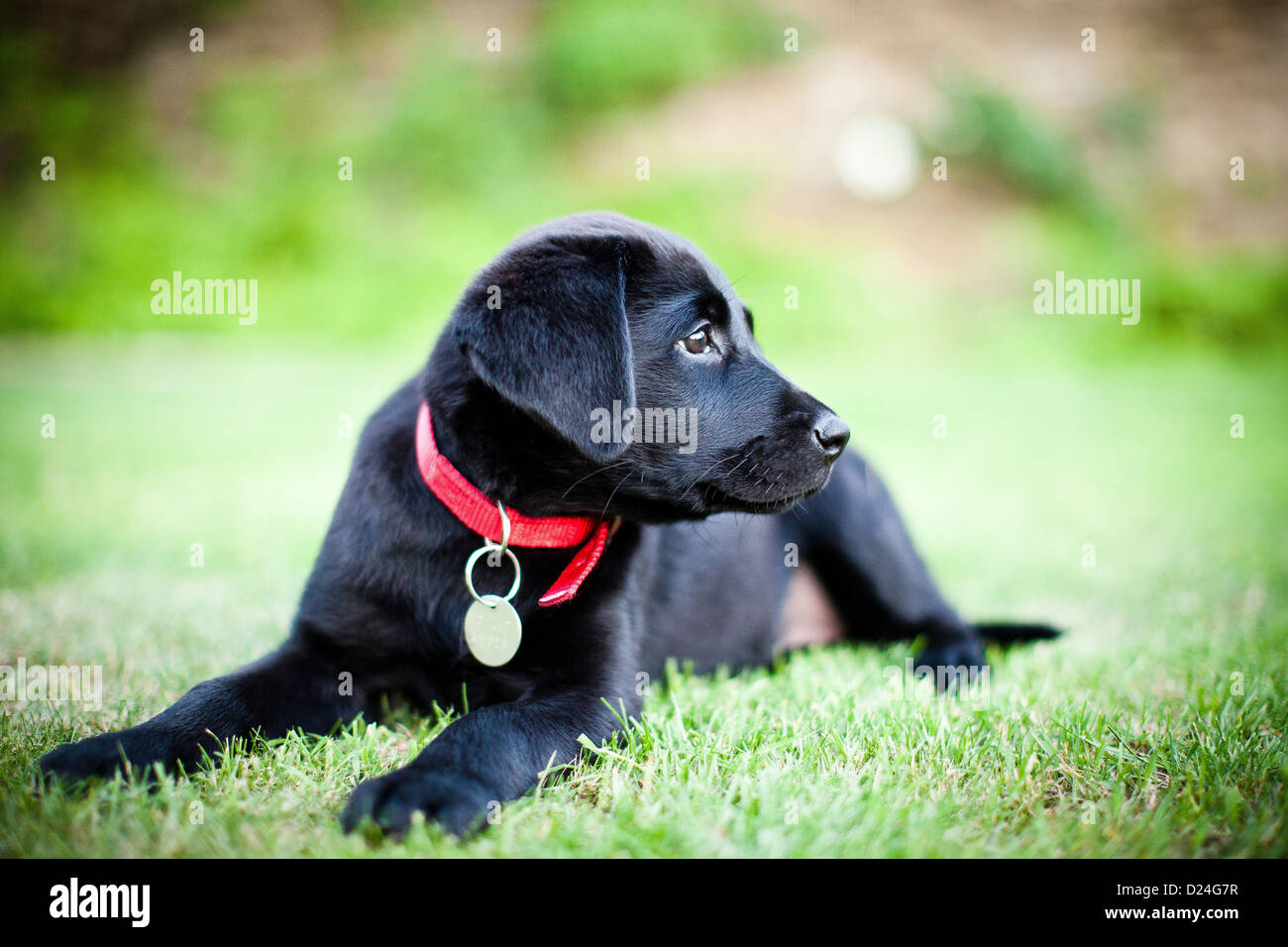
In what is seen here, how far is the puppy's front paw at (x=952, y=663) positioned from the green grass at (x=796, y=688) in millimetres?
99

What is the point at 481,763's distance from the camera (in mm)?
1494

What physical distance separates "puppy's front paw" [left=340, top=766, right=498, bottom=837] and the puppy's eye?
1.08 m

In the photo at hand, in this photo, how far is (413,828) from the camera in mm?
1353

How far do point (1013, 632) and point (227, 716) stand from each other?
2.29 m

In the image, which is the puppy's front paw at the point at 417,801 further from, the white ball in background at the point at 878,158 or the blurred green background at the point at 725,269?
the white ball in background at the point at 878,158

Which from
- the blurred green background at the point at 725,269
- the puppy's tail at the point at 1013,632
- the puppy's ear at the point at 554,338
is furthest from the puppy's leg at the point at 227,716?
the puppy's tail at the point at 1013,632

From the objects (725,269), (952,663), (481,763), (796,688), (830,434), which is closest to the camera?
(481,763)

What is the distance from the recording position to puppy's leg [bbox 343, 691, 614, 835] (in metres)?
1.38

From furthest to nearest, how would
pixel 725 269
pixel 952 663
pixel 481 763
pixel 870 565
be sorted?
1. pixel 725 269
2. pixel 870 565
3. pixel 952 663
4. pixel 481 763

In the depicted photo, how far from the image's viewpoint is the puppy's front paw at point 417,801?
1368mm

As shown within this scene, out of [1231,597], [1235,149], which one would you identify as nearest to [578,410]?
[1231,597]

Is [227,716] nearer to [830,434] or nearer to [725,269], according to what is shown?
[830,434]

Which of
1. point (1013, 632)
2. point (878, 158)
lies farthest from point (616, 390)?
point (878, 158)
